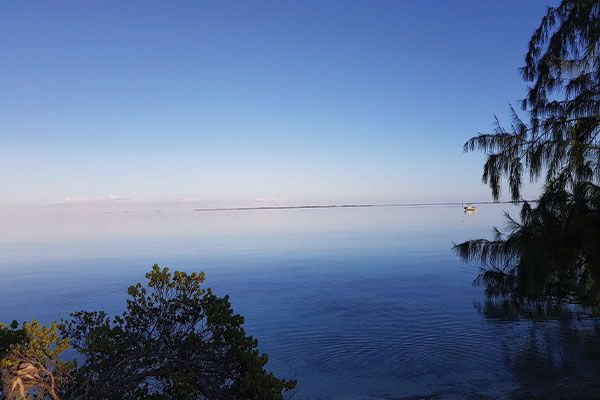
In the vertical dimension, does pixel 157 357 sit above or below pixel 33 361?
below

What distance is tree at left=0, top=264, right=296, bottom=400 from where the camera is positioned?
529cm

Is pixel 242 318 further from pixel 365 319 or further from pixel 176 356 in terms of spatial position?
pixel 365 319

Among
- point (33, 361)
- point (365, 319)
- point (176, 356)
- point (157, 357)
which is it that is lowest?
point (365, 319)

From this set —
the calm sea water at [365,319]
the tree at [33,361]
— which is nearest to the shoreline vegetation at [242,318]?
the tree at [33,361]

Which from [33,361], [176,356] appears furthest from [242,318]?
[33,361]

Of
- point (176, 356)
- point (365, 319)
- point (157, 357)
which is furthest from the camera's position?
point (365, 319)

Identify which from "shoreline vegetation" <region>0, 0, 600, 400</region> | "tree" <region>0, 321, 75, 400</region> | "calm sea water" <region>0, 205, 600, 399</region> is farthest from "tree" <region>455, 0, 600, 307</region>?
"tree" <region>0, 321, 75, 400</region>

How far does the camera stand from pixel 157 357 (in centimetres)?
661

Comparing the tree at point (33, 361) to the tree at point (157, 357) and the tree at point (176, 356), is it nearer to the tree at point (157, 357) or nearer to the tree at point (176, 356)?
the tree at point (157, 357)

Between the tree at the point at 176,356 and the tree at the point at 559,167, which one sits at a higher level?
the tree at the point at 559,167

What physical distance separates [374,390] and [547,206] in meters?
7.93

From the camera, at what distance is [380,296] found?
2602 centimetres

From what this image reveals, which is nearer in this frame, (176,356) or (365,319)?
(176,356)

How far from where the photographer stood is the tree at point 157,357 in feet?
17.3
